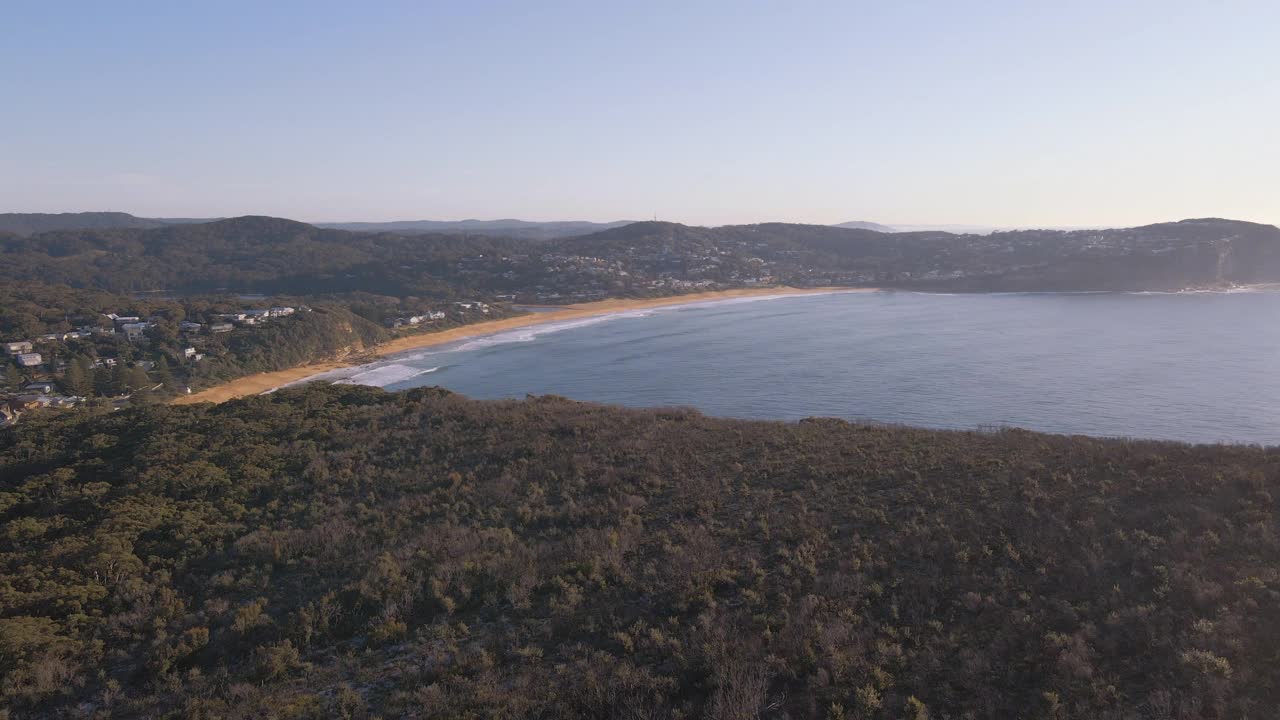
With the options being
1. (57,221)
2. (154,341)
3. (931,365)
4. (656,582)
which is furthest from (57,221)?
(656,582)

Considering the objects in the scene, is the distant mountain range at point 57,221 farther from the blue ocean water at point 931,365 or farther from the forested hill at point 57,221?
the blue ocean water at point 931,365

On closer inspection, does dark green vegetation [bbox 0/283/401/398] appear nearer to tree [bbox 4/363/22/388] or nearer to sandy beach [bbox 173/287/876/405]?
tree [bbox 4/363/22/388]

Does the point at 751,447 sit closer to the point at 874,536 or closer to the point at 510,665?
the point at 874,536

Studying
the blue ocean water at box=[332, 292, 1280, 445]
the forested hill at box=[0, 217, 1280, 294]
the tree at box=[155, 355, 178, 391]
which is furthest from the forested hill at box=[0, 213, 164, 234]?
the blue ocean water at box=[332, 292, 1280, 445]

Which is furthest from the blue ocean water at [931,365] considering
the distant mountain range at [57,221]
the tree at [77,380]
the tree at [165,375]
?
the distant mountain range at [57,221]

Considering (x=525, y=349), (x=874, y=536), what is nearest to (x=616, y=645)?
(x=874, y=536)

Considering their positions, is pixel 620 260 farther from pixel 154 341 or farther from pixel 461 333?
pixel 154 341

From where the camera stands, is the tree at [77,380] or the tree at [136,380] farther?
the tree at [136,380]
